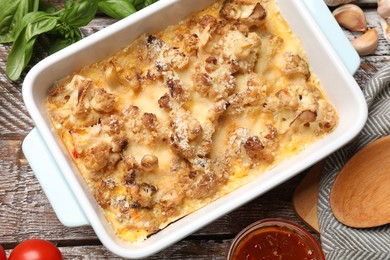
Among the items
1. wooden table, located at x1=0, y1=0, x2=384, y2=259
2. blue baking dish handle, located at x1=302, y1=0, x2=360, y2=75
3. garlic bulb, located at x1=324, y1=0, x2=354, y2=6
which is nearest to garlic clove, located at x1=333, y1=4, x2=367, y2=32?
garlic bulb, located at x1=324, y1=0, x2=354, y2=6

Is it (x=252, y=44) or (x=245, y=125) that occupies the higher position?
(x=252, y=44)

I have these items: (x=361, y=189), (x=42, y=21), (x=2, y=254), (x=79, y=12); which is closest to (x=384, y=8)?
(x=361, y=189)

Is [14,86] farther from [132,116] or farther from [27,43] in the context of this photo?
[132,116]

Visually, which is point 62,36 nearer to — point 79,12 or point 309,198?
point 79,12

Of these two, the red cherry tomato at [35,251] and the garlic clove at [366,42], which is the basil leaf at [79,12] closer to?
the red cherry tomato at [35,251]

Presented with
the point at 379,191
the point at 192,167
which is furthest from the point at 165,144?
the point at 379,191

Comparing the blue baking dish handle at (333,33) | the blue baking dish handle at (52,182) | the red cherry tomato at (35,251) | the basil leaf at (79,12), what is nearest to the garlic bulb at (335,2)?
the blue baking dish handle at (333,33)
